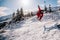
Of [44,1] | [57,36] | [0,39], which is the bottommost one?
[0,39]

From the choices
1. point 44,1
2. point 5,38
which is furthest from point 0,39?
point 44,1

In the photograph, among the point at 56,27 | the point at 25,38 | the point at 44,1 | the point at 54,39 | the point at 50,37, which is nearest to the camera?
the point at 54,39

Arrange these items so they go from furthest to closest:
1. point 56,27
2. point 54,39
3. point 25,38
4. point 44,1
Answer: point 44,1, point 56,27, point 25,38, point 54,39

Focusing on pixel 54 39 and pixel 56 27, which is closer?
pixel 54 39

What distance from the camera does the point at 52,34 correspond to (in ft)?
86.3

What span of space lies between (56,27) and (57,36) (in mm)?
5237

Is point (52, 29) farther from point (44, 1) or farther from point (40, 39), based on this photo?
point (44, 1)

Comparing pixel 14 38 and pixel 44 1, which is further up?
pixel 44 1

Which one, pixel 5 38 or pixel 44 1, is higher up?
pixel 44 1

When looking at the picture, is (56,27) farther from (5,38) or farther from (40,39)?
(5,38)

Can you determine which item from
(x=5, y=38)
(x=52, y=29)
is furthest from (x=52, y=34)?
(x=5, y=38)

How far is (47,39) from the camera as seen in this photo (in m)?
24.4

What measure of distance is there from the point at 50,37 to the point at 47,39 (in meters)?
1.11

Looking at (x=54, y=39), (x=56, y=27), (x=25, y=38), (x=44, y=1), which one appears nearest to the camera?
(x=54, y=39)
